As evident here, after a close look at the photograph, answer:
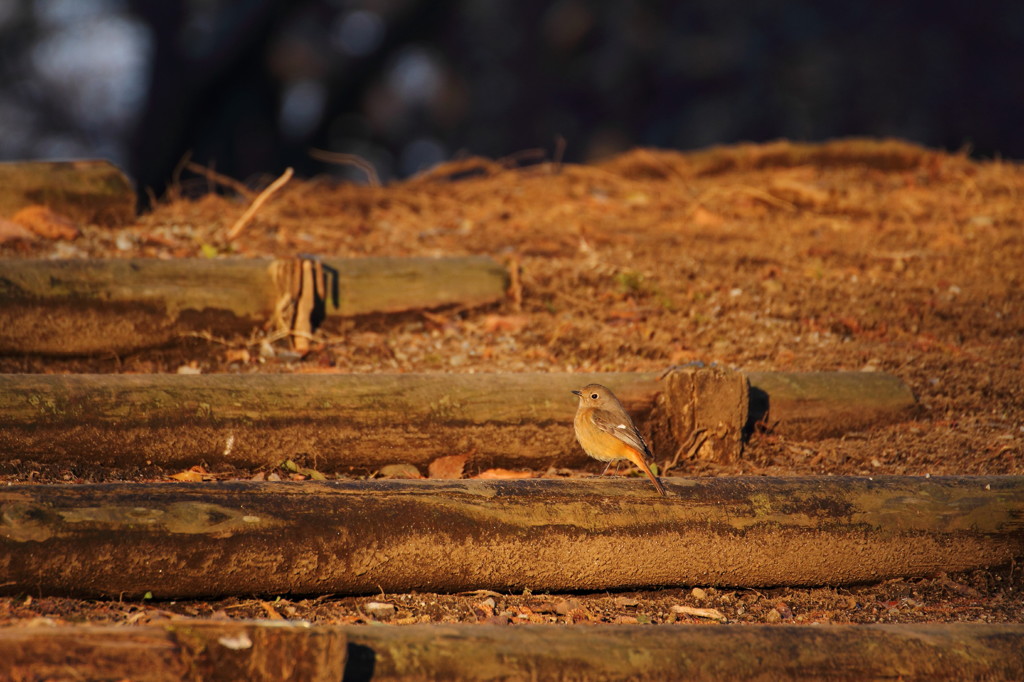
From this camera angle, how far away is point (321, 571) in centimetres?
263

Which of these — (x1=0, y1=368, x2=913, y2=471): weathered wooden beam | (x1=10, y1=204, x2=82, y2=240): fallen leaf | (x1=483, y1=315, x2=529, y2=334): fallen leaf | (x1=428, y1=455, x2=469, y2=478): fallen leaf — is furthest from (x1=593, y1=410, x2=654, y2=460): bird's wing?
(x1=10, y1=204, x2=82, y2=240): fallen leaf

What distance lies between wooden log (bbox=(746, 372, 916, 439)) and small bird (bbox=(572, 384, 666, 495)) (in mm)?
665

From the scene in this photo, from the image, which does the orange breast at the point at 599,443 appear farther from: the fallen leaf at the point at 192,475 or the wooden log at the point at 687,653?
the fallen leaf at the point at 192,475

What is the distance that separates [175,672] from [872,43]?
31.5 feet

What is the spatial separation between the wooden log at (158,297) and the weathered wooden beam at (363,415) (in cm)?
81

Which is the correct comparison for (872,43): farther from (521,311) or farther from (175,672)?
(175,672)

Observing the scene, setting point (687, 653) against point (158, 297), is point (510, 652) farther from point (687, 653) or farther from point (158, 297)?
point (158, 297)

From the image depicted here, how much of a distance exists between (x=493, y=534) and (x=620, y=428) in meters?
0.77

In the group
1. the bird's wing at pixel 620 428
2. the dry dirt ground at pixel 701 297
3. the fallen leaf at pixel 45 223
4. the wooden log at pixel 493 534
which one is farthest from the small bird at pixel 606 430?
the fallen leaf at pixel 45 223

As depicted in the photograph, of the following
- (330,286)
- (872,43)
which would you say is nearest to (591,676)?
(330,286)

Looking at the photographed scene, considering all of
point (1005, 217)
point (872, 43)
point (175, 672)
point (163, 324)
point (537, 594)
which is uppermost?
point (872, 43)

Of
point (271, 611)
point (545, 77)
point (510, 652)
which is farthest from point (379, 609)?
point (545, 77)

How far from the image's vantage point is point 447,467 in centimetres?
356

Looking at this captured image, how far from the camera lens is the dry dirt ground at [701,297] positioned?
9.74ft
